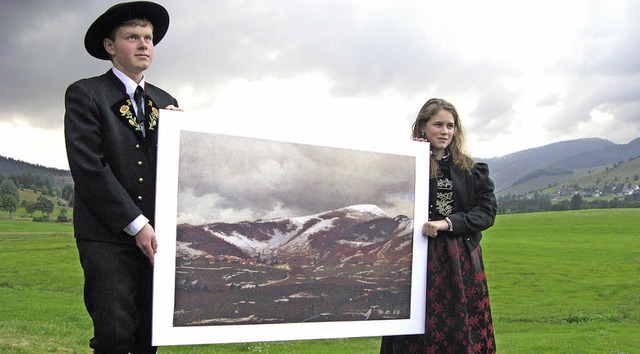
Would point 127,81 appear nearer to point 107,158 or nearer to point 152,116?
point 152,116

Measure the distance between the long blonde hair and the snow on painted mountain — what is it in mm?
617

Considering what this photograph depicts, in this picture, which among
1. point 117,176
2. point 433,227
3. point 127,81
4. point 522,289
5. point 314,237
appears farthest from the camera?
point 522,289

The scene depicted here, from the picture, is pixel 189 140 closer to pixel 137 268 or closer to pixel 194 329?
pixel 137 268

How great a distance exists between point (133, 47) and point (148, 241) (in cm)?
114

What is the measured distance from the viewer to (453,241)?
4039 millimetres

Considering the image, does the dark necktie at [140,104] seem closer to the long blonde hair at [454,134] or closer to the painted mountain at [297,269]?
the painted mountain at [297,269]

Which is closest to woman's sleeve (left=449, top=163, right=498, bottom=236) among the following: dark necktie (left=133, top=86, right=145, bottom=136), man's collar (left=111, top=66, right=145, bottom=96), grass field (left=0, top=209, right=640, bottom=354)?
dark necktie (left=133, top=86, right=145, bottom=136)

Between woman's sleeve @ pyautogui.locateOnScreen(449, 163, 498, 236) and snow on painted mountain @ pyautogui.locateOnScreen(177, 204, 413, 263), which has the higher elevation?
woman's sleeve @ pyautogui.locateOnScreen(449, 163, 498, 236)

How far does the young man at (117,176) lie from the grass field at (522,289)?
698cm

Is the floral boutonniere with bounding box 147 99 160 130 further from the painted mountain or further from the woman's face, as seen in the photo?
the woman's face

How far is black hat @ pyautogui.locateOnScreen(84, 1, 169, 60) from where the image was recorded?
3.21 meters

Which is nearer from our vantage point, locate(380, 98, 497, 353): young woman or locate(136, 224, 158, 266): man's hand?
locate(136, 224, 158, 266): man's hand

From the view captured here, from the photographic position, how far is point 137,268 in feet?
10.6

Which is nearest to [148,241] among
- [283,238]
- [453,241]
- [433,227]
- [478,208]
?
[283,238]
